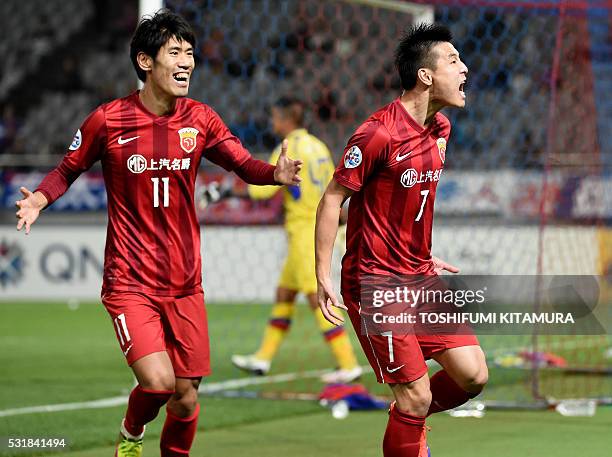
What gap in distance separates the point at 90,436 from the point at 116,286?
72.6 inches

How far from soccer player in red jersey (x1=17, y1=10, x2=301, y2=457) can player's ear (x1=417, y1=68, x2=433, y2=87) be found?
72 centimetres

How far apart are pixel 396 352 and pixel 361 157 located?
0.88 m

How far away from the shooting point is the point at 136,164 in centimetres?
548

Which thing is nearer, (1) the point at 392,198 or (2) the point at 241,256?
(1) the point at 392,198

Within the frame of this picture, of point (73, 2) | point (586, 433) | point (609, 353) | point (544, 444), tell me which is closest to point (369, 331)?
point (544, 444)

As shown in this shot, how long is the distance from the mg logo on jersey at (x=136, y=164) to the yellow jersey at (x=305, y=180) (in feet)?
12.8

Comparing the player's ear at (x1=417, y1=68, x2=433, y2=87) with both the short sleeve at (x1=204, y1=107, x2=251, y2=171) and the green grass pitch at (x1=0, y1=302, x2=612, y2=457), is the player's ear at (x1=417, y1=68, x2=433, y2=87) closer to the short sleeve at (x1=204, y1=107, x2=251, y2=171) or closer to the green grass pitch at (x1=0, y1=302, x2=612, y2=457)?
the short sleeve at (x1=204, y1=107, x2=251, y2=171)

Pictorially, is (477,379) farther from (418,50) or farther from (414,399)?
(418,50)

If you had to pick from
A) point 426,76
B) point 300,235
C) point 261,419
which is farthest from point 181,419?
point 300,235

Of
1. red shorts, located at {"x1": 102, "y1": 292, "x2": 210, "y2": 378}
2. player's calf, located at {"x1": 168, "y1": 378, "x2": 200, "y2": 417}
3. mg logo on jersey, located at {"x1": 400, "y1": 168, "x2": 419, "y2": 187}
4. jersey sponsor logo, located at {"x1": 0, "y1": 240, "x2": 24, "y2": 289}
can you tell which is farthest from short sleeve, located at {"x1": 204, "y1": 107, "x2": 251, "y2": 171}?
jersey sponsor logo, located at {"x1": 0, "y1": 240, "x2": 24, "y2": 289}

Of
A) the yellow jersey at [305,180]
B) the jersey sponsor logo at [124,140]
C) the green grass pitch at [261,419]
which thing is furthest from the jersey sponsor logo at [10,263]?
the jersey sponsor logo at [124,140]

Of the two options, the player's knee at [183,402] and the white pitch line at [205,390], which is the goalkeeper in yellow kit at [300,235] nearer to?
the white pitch line at [205,390]

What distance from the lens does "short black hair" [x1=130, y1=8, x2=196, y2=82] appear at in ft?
18.2

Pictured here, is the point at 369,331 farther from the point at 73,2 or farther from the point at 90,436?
the point at 73,2
